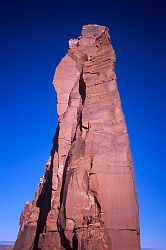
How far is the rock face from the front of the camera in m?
19.1

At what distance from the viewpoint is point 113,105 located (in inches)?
960

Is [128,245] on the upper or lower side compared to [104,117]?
lower

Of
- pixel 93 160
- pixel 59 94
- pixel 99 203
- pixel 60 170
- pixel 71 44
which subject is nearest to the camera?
pixel 99 203

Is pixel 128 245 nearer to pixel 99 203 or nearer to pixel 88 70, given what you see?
pixel 99 203

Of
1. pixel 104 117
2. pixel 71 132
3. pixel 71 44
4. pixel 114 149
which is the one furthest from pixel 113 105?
pixel 71 44

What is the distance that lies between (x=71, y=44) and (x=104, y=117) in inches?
610

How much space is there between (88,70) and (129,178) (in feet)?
38.1

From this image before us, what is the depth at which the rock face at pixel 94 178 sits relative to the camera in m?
19.1

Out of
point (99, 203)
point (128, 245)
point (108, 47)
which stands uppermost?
point (108, 47)

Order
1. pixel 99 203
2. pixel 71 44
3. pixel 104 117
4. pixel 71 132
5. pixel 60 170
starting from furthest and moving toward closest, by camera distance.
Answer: pixel 71 44, pixel 71 132, pixel 60 170, pixel 104 117, pixel 99 203

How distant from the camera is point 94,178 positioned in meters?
20.9

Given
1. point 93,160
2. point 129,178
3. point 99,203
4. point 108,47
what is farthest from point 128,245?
point 108,47

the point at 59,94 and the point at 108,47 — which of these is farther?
the point at 59,94

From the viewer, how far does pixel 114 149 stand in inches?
864
